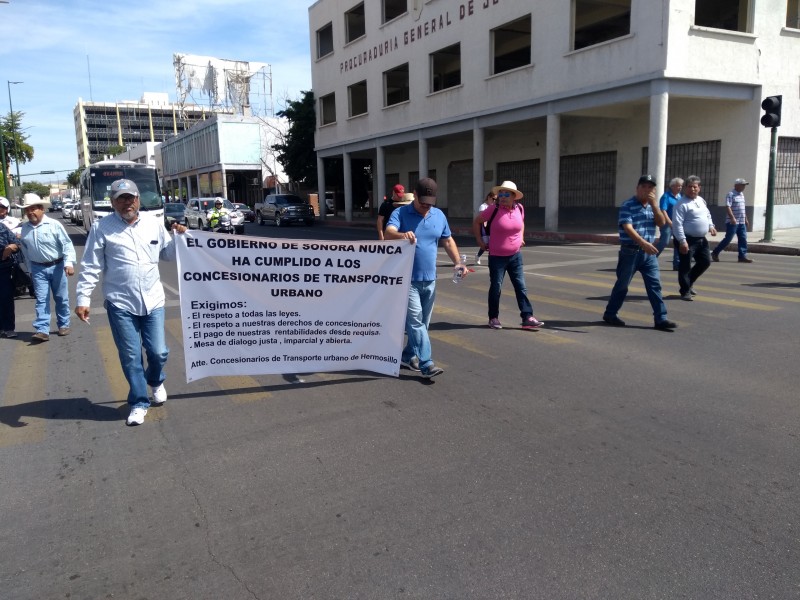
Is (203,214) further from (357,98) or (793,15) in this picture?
(793,15)

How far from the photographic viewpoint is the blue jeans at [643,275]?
25.1 feet

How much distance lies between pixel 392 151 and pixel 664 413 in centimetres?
3636

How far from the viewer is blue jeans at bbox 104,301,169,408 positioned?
190 inches

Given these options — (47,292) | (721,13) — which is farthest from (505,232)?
(721,13)

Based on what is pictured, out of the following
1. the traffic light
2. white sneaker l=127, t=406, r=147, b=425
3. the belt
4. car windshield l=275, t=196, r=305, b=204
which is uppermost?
the traffic light

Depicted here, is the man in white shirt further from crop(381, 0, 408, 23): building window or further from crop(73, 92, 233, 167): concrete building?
crop(73, 92, 233, 167): concrete building

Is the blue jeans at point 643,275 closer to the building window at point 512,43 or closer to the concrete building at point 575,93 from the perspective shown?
the concrete building at point 575,93

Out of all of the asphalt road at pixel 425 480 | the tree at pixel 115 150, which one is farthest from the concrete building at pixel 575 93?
the tree at pixel 115 150

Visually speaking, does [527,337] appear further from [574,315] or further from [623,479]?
[623,479]

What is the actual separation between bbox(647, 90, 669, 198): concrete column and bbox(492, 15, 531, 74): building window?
293 inches

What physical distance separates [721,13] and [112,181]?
2361cm

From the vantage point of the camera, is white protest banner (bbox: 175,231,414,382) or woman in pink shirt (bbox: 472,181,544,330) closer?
white protest banner (bbox: 175,231,414,382)

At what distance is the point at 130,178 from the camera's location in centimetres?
2506

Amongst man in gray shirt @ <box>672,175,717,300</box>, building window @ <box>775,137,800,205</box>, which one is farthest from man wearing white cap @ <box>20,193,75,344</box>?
building window @ <box>775,137,800,205</box>
